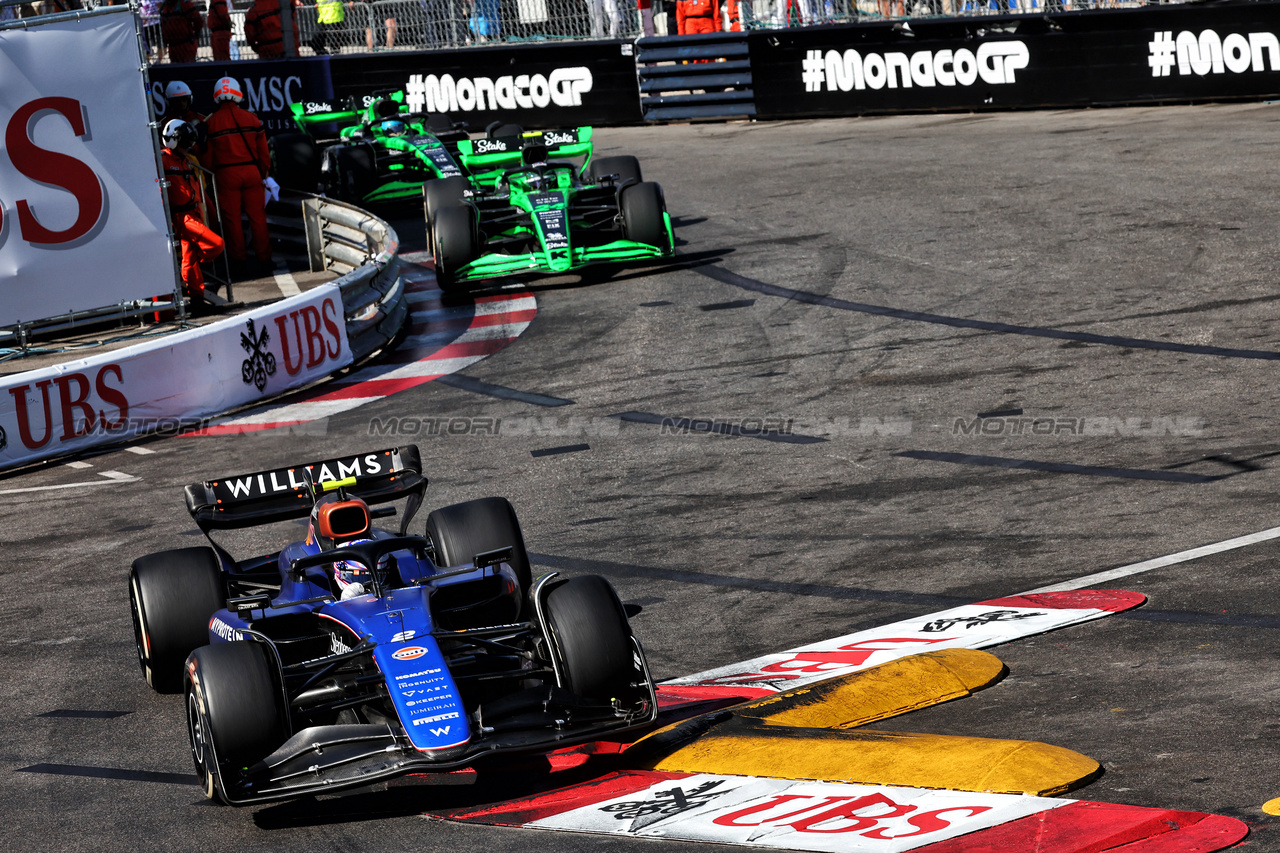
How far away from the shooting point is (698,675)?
258 inches

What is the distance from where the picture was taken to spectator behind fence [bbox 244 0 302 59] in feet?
90.6

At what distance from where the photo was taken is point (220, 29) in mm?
28250

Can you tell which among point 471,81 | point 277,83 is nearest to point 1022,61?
point 471,81

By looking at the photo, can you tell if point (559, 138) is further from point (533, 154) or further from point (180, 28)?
point (180, 28)

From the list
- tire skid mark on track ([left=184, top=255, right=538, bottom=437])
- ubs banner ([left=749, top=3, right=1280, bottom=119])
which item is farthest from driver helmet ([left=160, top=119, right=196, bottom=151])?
ubs banner ([left=749, top=3, right=1280, bottom=119])

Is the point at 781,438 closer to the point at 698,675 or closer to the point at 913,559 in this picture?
the point at 913,559

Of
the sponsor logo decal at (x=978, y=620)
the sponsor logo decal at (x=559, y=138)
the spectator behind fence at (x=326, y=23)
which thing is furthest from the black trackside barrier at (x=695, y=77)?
the sponsor logo decal at (x=978, y=620)

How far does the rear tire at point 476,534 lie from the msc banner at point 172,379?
17.8 ft

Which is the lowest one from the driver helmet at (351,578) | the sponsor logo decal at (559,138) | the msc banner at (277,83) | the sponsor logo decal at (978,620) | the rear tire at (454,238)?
the sponsor logo decal at (978,620)

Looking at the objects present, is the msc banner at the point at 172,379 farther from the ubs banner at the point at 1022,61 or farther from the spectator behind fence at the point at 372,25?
the spectator behind fence at the point at 372,25

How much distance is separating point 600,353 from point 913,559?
5.65 metres

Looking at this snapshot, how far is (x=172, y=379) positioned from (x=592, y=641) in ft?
23.9

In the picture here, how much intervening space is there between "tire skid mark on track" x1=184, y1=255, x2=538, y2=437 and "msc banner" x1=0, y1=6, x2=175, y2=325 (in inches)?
97.4

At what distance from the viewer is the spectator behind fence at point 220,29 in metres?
28.0
